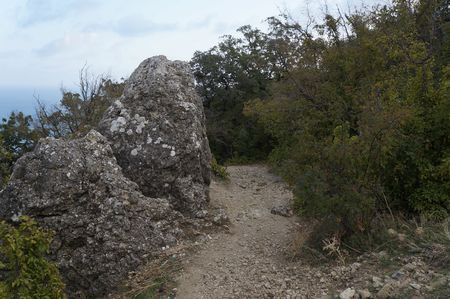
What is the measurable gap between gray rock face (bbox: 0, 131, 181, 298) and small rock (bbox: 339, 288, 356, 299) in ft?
9.37

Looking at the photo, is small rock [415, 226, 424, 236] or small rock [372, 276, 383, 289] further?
small rock [415, 226, 424, 236]

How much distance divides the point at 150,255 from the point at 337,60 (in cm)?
859

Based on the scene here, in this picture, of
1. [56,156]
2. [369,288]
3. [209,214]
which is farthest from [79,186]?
[369,288]

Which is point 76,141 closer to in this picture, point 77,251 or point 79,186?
point 79,186

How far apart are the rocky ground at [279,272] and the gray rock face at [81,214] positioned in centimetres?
90

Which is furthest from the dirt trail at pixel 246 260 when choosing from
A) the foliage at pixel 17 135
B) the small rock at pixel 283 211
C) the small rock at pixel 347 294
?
the foliage at pixel 17 135

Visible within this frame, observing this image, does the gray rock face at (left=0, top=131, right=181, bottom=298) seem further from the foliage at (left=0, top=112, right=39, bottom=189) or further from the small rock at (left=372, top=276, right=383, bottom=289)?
the foliage at (left=0, top=112, right=39, bottom=189)

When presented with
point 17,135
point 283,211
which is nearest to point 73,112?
point 17,135

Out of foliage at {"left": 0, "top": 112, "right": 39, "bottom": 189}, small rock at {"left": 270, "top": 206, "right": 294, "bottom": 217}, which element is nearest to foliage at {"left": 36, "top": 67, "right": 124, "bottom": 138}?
foliage at {"left": 0, "top": 112, "right": 39, "bottom": 189}

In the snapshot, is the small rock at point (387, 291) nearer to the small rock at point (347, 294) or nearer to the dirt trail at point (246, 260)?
the small rock at point (347, 294)

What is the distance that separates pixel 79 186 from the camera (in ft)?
21.6

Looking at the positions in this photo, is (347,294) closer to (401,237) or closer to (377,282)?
(377,282)

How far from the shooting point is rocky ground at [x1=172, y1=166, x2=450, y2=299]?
189 inches

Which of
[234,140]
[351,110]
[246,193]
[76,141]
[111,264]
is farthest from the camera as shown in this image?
[234,140]
